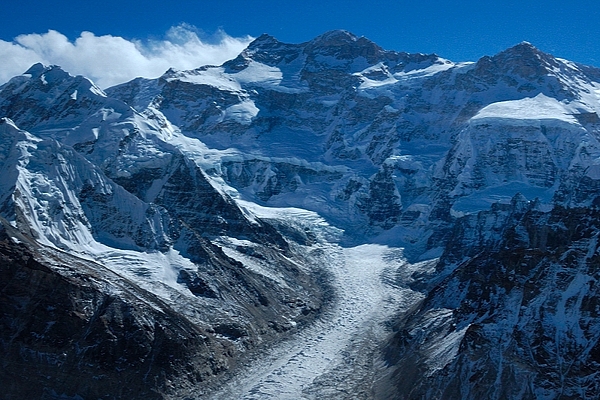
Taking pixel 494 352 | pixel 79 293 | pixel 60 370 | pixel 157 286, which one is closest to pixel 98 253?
pixel 157 286

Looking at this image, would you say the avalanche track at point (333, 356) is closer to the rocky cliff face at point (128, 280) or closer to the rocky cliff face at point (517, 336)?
the rocky cliff face at point (128, 280)

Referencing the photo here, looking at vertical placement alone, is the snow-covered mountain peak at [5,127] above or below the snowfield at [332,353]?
above

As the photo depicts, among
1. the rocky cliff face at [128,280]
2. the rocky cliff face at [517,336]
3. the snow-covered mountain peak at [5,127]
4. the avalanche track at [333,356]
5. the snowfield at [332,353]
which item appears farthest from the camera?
the snow-covered mountain peak at [5,127]

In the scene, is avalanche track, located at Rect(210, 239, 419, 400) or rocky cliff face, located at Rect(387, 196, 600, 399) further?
avalanche track, located at Rect(210, 239, 419, 400)

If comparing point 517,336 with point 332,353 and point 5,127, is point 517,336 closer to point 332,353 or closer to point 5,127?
point 332,353

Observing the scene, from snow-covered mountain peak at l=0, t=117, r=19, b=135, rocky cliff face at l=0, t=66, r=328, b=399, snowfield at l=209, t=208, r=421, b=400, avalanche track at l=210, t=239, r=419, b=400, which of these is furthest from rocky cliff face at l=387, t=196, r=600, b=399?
snow-covered mountain peak at l=0, t=117, r=19, b=135

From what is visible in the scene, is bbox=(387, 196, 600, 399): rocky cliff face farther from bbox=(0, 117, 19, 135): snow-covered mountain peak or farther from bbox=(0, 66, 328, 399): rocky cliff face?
bbox=(0, 117, 19, 135): snow-covered mountain peak

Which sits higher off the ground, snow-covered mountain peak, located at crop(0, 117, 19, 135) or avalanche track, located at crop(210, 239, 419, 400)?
snow-covered mountain peak, located at crop(0, 117, 19, 135)

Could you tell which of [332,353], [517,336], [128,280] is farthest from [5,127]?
[517,336]

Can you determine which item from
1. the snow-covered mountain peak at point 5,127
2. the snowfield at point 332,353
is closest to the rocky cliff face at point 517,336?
the snowfield at point 332,353

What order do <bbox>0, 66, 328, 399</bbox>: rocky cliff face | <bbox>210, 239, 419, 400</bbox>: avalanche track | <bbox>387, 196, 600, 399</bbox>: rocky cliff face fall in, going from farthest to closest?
<bbox>210, 239, 419, 400</bbox>: avalanche track, <bbox>0, 66, 328, 399</bbox>: rocky cliff face, <bbox>387, 196, 600, 399</bbox>: rocky cliff face

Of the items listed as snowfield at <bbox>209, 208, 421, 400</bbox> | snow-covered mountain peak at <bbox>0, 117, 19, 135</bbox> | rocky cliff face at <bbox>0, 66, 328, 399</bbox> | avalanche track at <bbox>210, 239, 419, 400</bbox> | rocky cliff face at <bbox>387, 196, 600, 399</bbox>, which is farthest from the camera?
snow-covered mountain peak at <bbox>0, 117, 19, 135</bbox>
